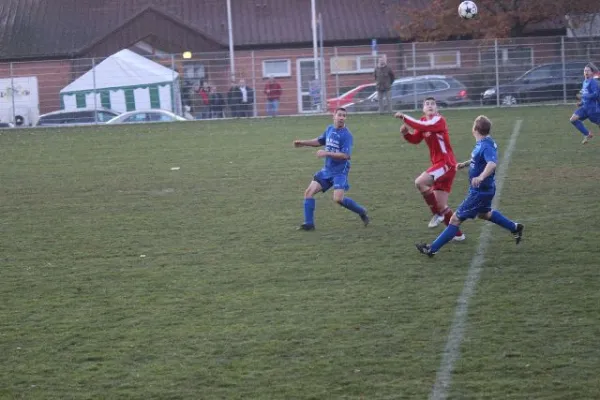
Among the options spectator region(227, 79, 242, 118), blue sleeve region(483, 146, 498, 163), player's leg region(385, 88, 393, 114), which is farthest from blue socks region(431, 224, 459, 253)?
spectator region(227, 79, 242, 118)

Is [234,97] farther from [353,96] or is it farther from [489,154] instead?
[489,154]

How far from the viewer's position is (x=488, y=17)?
3803 cm

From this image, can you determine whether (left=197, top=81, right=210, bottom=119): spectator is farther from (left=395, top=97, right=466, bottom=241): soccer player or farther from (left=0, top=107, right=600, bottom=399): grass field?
(left=395, top=97, right=466, bottom=241): soccer player

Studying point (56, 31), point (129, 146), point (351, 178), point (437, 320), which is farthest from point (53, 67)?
point (437, 320)

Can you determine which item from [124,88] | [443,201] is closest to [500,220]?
[443,201]

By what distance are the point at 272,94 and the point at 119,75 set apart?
217 inches

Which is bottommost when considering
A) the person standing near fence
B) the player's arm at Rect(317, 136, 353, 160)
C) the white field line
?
the white field line

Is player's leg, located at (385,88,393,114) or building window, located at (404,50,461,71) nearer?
player's leg, located at (385,88,393,114)

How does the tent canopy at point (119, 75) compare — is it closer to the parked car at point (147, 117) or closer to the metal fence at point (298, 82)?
the metal fence at point (298, 82)

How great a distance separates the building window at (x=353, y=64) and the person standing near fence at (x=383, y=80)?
487 centimetres

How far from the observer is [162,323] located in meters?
7.81

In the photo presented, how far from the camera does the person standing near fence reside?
97.6 feet

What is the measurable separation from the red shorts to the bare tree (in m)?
27.1

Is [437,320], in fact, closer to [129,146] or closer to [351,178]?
[351,178]
